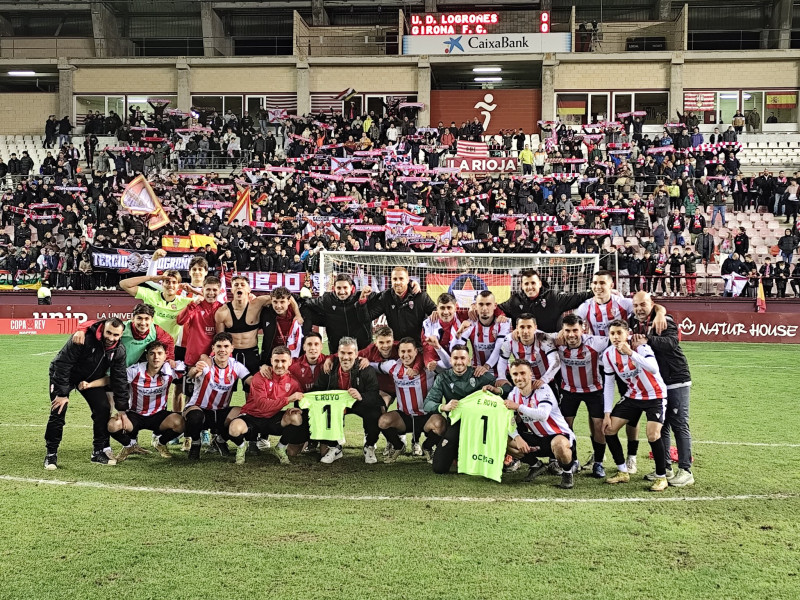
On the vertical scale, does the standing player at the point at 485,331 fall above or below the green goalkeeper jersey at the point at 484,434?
above

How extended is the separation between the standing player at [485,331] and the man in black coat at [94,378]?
347cm

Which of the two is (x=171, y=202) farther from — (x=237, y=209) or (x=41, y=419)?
(x=41, y=419)

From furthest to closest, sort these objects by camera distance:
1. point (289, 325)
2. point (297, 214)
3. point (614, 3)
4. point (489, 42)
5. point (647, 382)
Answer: point (614, 3) < point (489, 42) < point (297, 214) < point (289, 325) < point (647, 382)

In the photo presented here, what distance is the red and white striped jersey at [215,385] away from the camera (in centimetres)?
902

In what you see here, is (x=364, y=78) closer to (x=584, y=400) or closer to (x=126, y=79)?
(x=126, y=79)

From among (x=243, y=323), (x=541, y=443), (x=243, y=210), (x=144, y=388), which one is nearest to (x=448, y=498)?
(x=541, y=443)

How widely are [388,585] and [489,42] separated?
1356 inches

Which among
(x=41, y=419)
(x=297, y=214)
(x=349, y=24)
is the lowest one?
(x=41, y=419)

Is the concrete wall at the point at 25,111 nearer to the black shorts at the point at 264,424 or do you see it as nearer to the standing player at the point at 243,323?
the standing player at the point at 243,323

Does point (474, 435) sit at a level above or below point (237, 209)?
below

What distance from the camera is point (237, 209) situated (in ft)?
88.4

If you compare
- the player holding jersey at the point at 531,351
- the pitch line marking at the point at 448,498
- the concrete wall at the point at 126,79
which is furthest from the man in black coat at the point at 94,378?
the concrete wall at the point at 126,79

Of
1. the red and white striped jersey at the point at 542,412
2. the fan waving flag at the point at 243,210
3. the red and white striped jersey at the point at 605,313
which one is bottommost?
the red and white striped jersey at the point at 542,412

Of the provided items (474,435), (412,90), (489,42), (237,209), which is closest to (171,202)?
(237,209)
